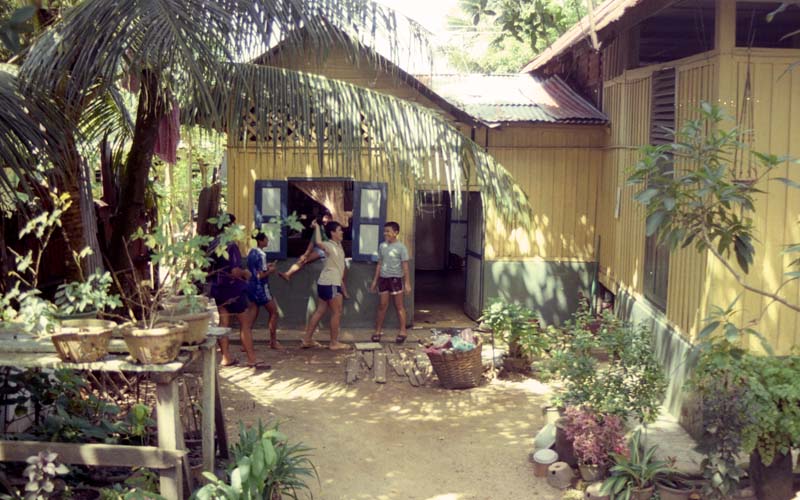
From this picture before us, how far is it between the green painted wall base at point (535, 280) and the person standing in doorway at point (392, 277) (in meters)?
1.32

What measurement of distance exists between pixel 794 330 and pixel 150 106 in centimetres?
576

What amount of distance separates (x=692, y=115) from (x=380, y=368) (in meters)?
4.39

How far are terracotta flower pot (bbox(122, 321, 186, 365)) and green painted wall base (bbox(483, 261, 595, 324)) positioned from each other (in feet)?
22.9

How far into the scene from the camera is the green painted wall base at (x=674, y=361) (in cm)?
701

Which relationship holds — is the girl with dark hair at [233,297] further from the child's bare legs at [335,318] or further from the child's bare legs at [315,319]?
the child's bare legs at [335,318]

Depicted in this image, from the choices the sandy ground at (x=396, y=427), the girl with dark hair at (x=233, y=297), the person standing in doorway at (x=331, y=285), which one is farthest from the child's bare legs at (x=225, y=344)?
the person standing in doorway at (x=331, y=285)

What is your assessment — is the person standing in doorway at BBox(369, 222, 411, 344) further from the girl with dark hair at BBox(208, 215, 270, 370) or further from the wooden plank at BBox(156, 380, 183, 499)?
the wooden plank at BBox(156, 380, 183, 499)

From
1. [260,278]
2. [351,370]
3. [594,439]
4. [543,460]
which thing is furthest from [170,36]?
[351,370]

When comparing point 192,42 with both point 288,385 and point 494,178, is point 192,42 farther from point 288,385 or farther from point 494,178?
point 288,385

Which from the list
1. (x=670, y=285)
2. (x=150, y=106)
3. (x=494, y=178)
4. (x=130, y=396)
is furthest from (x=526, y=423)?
(x=150, y=106)

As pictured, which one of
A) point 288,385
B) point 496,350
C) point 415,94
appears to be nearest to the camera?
point 288,385

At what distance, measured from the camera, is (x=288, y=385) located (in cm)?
912

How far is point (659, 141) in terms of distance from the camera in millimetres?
8625

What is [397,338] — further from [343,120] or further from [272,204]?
[343,120]
